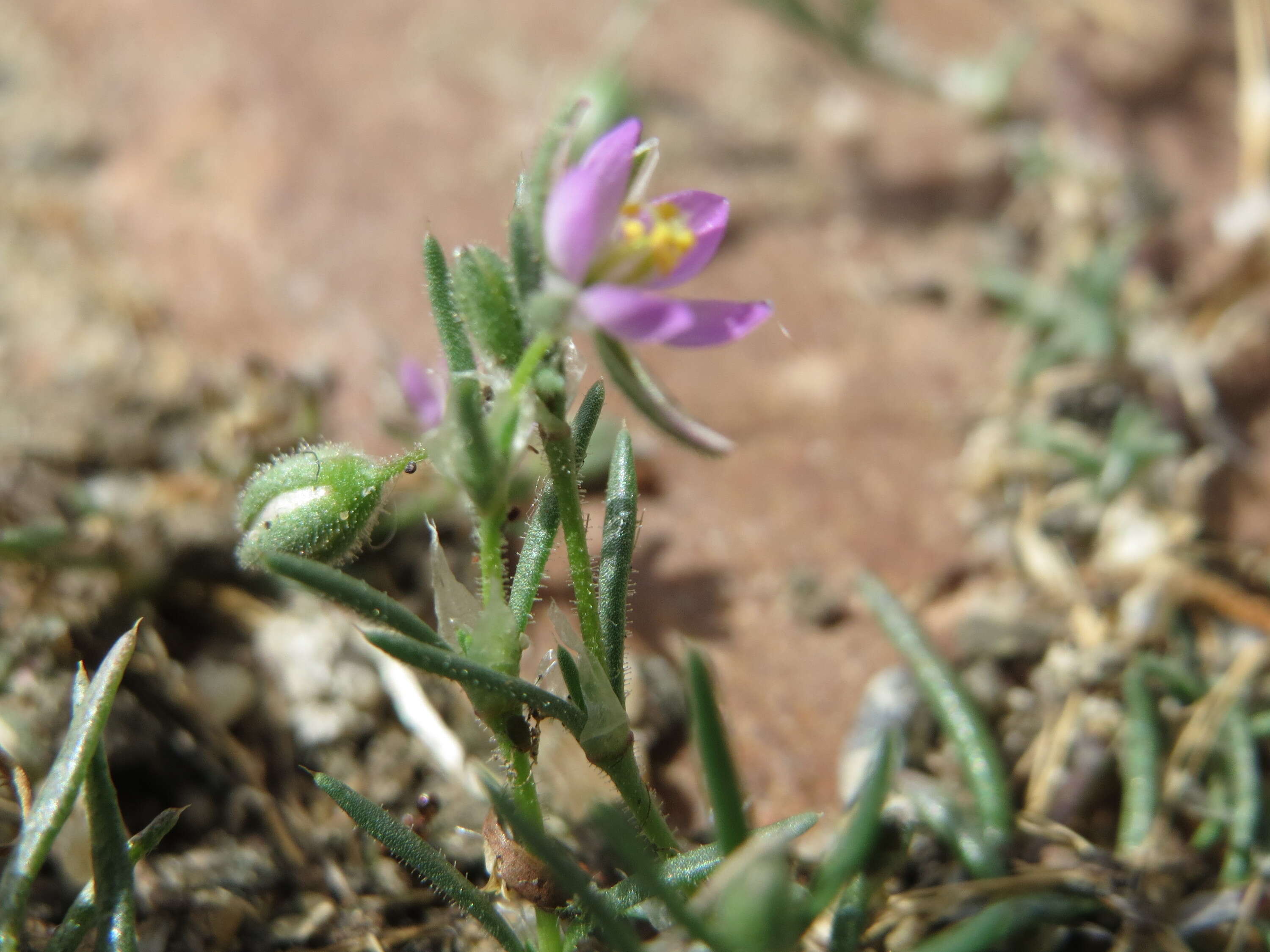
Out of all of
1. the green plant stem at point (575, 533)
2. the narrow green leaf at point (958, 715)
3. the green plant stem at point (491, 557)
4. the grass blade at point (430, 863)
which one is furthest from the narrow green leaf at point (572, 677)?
the narrow green leaf at point (958, 715)

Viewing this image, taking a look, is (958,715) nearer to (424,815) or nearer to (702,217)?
(424,815)

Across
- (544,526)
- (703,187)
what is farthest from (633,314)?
(703,187)


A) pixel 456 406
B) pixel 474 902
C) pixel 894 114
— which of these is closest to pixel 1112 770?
pixel 474 902

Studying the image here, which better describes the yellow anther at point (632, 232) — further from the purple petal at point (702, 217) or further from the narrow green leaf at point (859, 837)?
the narrow green leaf at point (859, 837)

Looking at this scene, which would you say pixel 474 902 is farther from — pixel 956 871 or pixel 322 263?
pixel 322 263

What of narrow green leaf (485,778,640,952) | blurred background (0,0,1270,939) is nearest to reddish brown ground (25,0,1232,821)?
blurred background (0,0,1270,939)

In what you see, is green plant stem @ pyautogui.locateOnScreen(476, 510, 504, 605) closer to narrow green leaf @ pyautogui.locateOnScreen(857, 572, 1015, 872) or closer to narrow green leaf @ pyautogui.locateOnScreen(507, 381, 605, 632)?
narrow green leaf @ pyautogui.locateOnScreen(507, 381, 605, 632)
